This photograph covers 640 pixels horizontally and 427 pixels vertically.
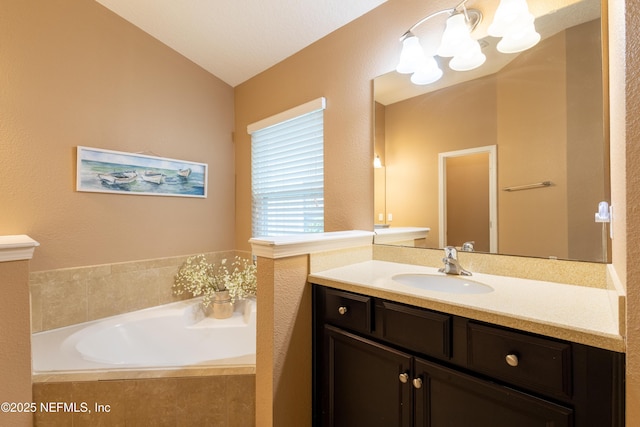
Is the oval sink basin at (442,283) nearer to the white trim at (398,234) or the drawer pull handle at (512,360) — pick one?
the white trim at (398,234)

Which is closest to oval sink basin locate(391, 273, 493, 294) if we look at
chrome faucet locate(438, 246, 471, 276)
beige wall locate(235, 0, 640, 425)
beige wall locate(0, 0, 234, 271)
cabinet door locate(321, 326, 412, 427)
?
chrome faucet locate(438, 246, 471, 276)

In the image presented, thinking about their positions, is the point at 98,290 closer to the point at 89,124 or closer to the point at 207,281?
the point at 207,281

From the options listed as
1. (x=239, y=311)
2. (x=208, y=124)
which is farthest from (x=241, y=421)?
(x=208, y=124)

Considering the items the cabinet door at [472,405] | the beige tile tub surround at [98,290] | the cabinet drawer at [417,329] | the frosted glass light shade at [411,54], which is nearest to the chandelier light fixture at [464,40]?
the frosted glass light shade at [411,54]

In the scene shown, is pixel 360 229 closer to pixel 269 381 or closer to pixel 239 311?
pixel 269 381

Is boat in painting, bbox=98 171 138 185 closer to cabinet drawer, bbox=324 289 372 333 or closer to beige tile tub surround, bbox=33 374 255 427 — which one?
beige tile tub surround, bbox=33 374 255 427

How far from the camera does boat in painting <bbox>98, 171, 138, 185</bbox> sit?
2.14m

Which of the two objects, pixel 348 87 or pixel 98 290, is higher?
pixel 348 87

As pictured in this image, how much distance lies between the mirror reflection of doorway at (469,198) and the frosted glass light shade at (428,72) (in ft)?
1.39

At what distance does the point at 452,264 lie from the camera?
1.39m

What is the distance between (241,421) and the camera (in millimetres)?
1427

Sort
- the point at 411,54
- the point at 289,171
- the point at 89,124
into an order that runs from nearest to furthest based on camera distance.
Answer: the point at 411,54 → the point at 89,124 → the point at 289,171

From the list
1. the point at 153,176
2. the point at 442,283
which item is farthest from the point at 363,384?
the point at 153,176

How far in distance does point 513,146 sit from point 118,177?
260cm
